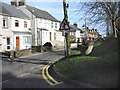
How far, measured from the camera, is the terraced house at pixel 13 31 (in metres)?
38.4

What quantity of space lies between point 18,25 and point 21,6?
453 inches

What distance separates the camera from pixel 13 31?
134ft

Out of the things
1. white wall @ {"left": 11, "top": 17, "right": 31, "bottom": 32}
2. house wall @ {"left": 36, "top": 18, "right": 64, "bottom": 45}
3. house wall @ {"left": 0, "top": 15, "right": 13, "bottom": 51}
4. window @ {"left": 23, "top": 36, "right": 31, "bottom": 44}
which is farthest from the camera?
house wall @ {"left": 36, "top": 18, "right": 64, "bottom": 45}

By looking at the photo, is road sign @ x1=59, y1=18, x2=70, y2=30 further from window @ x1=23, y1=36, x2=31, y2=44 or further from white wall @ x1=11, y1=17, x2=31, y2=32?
window @ x1=23, y1=36, x2=31, y2=44

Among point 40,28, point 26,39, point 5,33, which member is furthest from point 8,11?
point 40,28

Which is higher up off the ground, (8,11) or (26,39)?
(8,11)

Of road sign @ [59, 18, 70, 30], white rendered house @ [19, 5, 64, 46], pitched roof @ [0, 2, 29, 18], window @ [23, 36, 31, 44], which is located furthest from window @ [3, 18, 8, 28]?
road sign @ [59, 18, 70, 30]

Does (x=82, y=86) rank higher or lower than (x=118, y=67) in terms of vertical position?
lower

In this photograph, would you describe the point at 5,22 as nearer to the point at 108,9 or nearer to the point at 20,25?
the point at 20,25

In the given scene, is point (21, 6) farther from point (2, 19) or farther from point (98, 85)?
point (98, 85)

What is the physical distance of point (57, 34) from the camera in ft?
202

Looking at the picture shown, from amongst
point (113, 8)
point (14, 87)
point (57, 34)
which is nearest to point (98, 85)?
point (14, 87)

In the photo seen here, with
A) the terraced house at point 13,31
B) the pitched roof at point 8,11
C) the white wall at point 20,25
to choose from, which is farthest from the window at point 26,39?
the pitched roof at point 8,11

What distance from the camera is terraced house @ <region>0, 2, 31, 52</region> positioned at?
38406 millimetres
